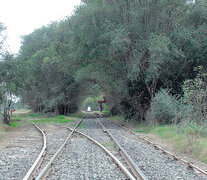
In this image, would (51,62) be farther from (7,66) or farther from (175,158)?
(175,158)

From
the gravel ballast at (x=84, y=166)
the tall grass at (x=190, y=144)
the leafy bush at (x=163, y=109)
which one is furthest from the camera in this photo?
the leafy bush at (x=163, y=109)

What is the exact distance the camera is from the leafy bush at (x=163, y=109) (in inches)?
715

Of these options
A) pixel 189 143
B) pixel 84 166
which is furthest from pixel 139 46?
pixel 84 166

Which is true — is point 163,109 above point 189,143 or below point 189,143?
above

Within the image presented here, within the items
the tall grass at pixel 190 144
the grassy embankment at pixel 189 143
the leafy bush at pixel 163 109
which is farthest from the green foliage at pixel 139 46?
the tall grass at pixel 190 144

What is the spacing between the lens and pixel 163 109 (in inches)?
720

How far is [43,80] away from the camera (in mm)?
43812

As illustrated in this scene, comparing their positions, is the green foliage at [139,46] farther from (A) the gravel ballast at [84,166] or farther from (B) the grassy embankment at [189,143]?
(A) the gravel ballast at [84,166]

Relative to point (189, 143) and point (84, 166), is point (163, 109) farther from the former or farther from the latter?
point (84, 166)

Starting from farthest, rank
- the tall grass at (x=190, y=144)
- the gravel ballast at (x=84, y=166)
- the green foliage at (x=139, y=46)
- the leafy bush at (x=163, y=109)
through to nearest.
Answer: the green foliage at (x=139, y=46) < the leafy bush at (x=163, y=109) < the tall grass at (x=190, y=144) < the gravel ballast at (x=84, y=166)

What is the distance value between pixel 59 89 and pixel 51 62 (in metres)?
4.67

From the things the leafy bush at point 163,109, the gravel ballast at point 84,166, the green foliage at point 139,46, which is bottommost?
the gravel ballast at point 84,166

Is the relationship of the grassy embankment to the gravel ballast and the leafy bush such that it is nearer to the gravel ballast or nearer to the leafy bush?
the gravel ballast

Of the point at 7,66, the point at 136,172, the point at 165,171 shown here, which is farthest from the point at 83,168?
the point at 7,66
